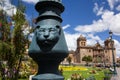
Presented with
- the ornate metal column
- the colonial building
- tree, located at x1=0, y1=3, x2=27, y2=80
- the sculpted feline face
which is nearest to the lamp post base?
the ornate metal column

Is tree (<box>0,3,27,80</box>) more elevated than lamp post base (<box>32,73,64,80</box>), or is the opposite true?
tree (<box>0,3,27,80</box>)

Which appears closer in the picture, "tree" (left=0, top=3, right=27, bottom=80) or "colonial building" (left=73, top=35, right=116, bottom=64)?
"tree" (left=0, top=3, right=27, bottom=80)

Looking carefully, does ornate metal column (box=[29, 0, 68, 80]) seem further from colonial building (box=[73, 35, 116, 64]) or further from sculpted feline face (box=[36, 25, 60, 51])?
colonial building (box=[73, 35, 116, 64])

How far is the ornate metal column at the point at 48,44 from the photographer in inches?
187

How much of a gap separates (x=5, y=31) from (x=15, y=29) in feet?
2.04

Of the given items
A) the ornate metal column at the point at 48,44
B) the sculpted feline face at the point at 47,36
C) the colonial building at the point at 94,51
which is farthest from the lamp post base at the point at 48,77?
the colonial building at the point at 94,51

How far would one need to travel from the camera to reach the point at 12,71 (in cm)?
930

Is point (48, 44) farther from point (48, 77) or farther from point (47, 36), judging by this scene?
point (48, 77)

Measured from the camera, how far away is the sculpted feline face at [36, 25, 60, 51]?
4.70m

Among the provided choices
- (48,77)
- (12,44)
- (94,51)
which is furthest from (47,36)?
(94,51)

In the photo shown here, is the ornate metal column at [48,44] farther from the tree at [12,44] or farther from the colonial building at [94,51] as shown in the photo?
the colonial building at [94,51]

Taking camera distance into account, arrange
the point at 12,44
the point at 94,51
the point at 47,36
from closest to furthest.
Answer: the point at 47,36
the point at 12,44
the point at 94,51

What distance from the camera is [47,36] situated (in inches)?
185

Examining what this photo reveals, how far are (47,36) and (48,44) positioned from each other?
181mm
